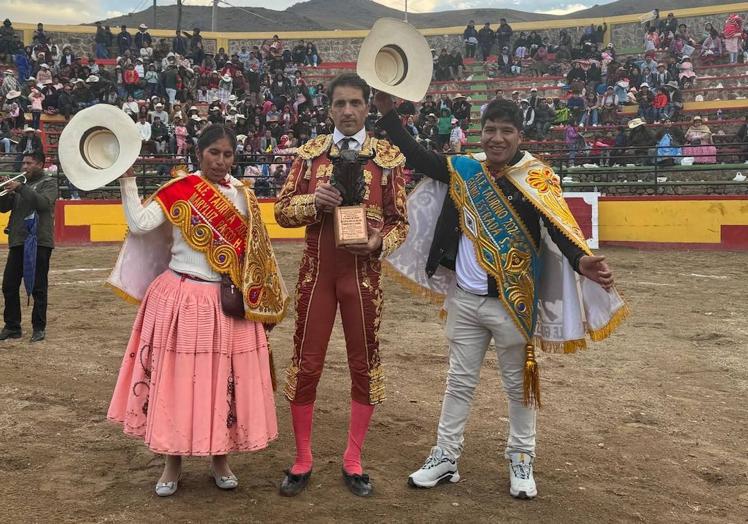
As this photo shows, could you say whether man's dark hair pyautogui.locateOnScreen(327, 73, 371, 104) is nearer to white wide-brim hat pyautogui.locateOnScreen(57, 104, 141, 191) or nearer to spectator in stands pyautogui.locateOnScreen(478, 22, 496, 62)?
white wide-brim hat pyautogui.locateOnScreen(57, 104, 141, 191)

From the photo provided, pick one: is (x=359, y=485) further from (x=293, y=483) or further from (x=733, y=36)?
(x=733, y=36)

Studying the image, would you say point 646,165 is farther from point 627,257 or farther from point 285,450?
point 285,450

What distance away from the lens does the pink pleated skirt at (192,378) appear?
130 inches

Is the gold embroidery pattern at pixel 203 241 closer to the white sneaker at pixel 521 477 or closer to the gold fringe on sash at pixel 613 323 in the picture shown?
the white sneaker at pixel 521 477

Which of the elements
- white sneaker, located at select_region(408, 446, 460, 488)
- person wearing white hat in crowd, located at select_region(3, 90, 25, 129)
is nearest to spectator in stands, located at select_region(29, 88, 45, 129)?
person wearing white hat in crowd, located at select_region(3, 90, 25, 129)

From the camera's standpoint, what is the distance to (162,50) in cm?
2483

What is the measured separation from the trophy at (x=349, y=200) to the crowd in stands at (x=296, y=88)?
12.2 metres

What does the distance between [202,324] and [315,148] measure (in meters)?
0.98

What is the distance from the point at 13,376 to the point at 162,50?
2142cm

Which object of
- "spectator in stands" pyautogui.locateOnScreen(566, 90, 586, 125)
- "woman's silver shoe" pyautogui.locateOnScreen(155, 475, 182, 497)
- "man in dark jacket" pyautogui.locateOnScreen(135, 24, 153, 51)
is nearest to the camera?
"woman's silver shoe" pyautogui.locateOnScreen(155, 475, 182, 497)

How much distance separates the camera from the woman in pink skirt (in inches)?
131

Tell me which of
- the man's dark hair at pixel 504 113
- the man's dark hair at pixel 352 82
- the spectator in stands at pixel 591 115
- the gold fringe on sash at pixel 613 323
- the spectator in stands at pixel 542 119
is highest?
the spectator in stands at pixel 591 115

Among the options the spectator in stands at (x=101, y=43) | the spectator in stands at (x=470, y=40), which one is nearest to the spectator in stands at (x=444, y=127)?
the spectator in stands at (x=470, y=40)

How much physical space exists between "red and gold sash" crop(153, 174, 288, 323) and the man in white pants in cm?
83
